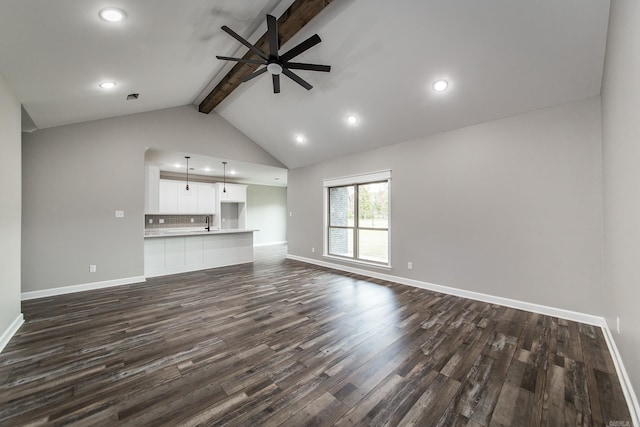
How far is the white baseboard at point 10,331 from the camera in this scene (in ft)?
8.05

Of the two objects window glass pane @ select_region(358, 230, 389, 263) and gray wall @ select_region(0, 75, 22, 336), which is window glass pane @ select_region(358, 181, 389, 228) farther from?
gray wall @ select_region(0, 75, 22, 336)

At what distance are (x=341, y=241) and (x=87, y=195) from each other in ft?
15.8

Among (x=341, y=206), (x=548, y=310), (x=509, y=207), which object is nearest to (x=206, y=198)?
(x=341, y=206)

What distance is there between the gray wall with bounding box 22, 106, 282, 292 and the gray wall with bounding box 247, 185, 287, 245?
487 centimetres

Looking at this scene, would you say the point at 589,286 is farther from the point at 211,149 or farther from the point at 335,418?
the point at 211,149

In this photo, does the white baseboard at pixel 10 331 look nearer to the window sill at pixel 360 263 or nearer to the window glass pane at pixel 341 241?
the window sill at pixel 360 263

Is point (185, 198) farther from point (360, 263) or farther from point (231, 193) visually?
point (360, 263)

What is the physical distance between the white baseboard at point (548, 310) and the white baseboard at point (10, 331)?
15.7ft

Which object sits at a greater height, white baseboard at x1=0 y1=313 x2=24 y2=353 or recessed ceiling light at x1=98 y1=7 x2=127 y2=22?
recessed ceiling light at x1=98 y1=7 x2=127 y2=22

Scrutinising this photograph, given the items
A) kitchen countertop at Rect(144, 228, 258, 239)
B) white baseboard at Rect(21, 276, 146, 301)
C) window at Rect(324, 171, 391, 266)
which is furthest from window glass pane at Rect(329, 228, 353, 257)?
white baseboard at Rect(21, 276, 146, 301)

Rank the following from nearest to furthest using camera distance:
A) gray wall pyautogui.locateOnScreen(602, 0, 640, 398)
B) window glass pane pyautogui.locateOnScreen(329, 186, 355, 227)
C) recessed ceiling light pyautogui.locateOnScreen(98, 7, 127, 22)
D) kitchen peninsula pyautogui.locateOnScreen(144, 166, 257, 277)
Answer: gray wall pyautogui.locateOnScreen(602, 0, 640, 398)
recessed ceiling light pyautogui.locateOnScreen(98, 7, 127, 22)
kitchen peninsula pyautogui.locateOnScreen(144, 166, 257, 277)
window glass pane pyautogui.locateOnScreen(329, 186, 355, 227)

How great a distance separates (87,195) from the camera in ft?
14.0

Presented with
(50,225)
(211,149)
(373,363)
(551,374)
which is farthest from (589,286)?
(50,225)

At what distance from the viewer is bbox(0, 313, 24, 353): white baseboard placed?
8.05ft
